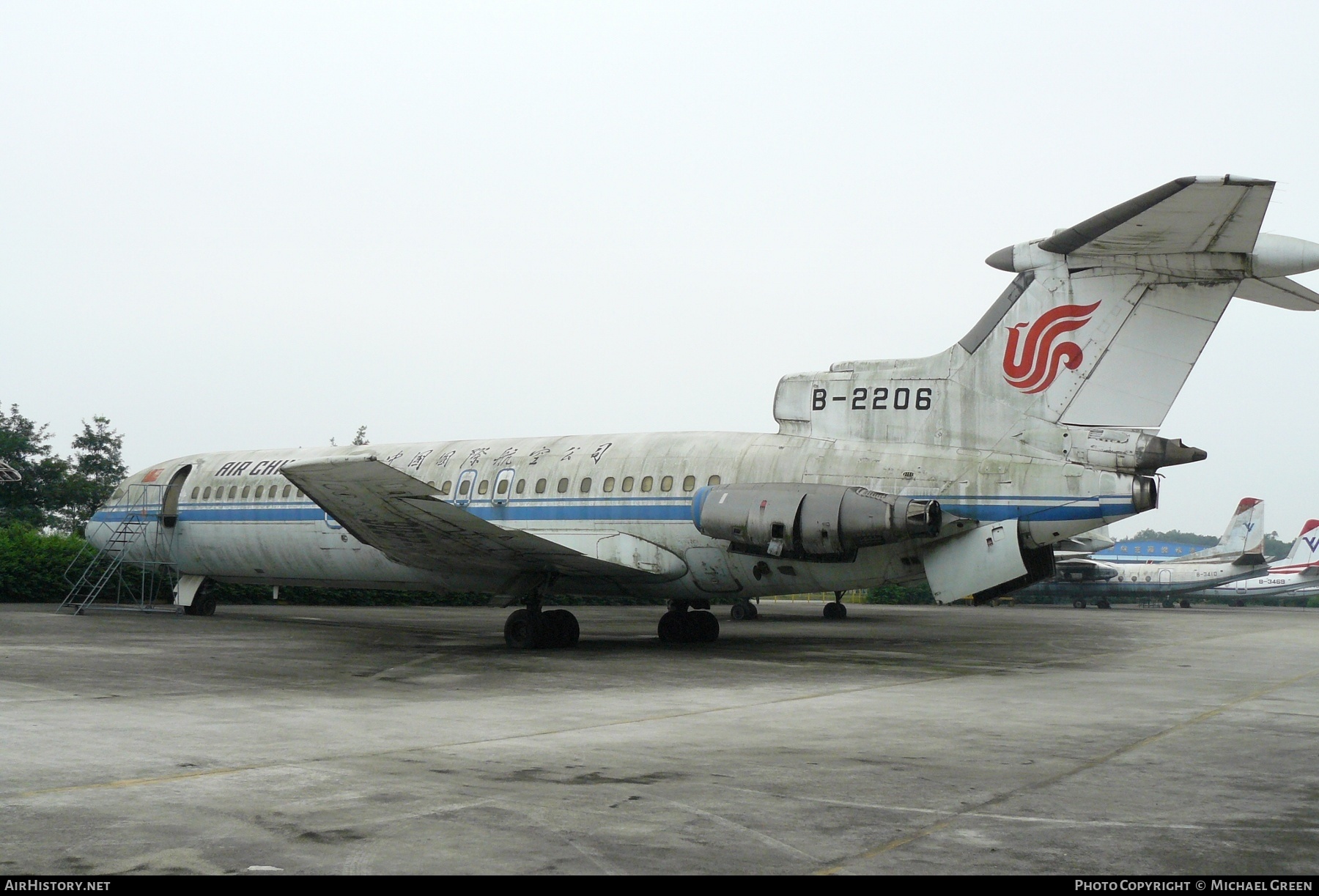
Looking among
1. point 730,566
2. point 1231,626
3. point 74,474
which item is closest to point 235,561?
point 730,566

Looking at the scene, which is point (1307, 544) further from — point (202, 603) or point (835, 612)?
Answer: point (202, 603)

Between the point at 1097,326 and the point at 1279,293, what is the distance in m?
2.16

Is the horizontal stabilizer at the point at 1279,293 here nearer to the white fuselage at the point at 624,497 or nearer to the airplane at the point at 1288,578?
the white fuselage at the point at 624,497

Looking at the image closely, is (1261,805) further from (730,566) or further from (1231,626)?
(1231,626)

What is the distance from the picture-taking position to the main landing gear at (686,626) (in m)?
19.0

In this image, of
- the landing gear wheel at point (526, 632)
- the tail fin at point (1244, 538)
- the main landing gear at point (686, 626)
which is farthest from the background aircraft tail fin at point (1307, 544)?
the landing gear wheel at point (526, 632)

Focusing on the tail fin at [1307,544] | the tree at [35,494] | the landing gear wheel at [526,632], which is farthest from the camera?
the tail fin at [1307,544]

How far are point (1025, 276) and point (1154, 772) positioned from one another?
8.95m

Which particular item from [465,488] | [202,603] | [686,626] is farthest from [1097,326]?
[202,603]

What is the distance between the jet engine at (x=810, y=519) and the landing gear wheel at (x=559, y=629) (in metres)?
3.01

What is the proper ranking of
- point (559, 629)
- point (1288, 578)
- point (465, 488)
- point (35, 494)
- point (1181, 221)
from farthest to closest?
point (1288, 578), point (35, 494), point (465, 488), point (559, 629), point (1181, 221)

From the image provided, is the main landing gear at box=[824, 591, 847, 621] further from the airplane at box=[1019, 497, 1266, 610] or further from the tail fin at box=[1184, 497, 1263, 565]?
the tail fin at box=[1184, 497, 1263, 565]

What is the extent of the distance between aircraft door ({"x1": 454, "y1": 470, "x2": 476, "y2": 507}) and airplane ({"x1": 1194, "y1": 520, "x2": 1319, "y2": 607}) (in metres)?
47.6

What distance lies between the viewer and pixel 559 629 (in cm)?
1722
